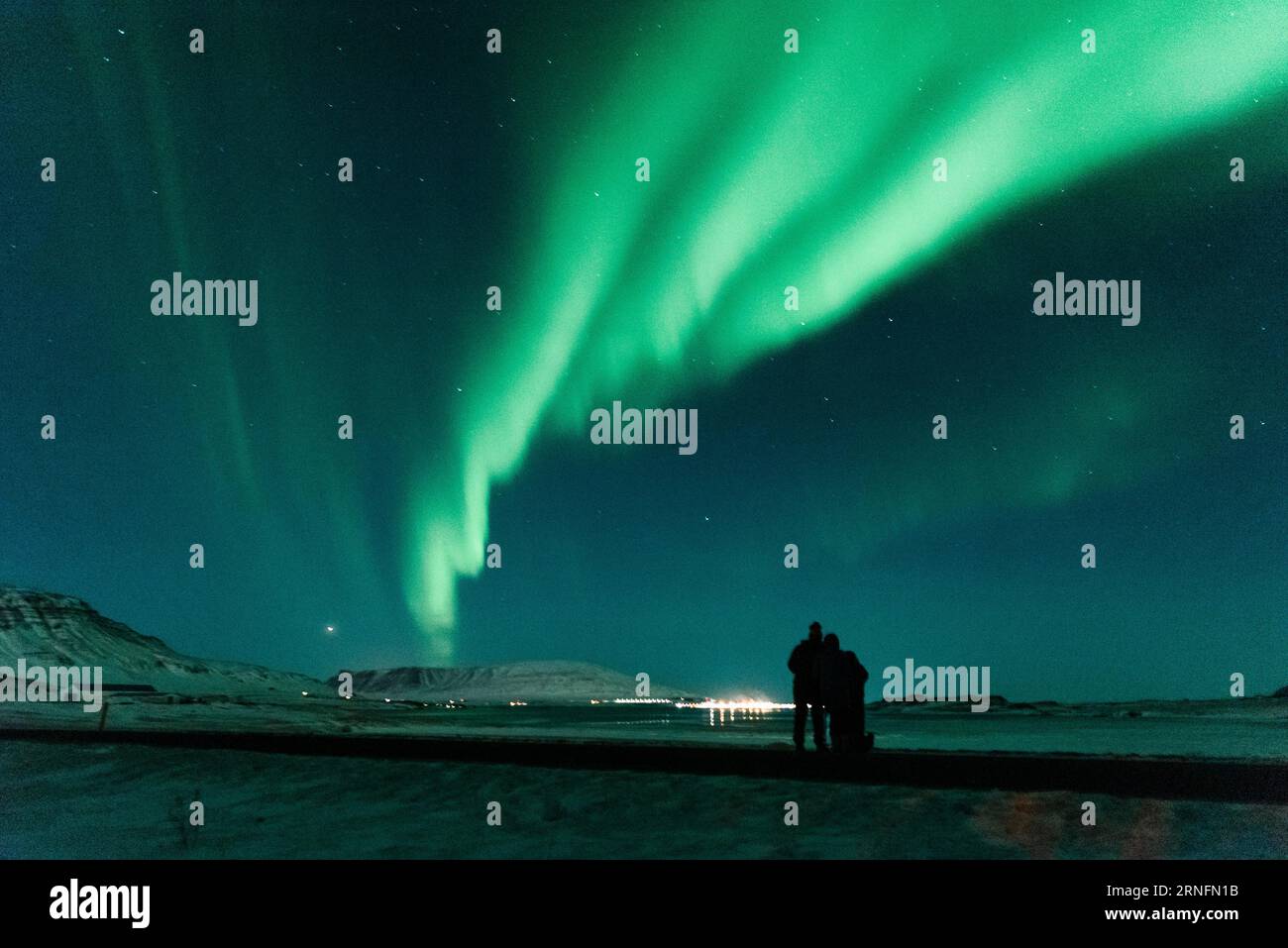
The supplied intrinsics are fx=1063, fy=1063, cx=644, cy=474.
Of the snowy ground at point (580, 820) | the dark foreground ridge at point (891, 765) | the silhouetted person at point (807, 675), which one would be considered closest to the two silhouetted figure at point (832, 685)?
the silhouetted person at point (807, 675)

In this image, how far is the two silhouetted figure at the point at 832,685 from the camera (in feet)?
59.8

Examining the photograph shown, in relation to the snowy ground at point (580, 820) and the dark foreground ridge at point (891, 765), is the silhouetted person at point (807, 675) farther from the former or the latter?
the snowy ground at point (580, 820)

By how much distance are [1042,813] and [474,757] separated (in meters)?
11.1

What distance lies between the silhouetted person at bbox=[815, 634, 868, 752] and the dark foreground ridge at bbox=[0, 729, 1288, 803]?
1.71 ft

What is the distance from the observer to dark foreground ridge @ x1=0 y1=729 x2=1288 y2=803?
14.7 meters

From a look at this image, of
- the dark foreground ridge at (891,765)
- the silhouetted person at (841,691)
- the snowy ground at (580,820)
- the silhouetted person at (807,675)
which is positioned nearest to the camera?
the snowy ground at (580,820)

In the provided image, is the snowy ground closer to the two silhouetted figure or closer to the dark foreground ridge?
the dark foreground ridge

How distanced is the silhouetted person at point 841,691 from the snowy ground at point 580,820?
7.90ft

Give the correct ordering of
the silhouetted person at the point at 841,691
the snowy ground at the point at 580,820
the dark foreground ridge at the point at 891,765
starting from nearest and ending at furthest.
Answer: the snowy ground at the point at 580,820 < the dark foreground ridge at the point at 891,765 < the silhouetted person at the point at 841,691

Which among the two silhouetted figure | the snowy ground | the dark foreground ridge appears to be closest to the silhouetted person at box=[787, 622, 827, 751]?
the two silhouetted figure

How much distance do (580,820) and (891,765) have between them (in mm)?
5105

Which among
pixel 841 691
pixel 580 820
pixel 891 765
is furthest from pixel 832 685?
pixel 580 820
